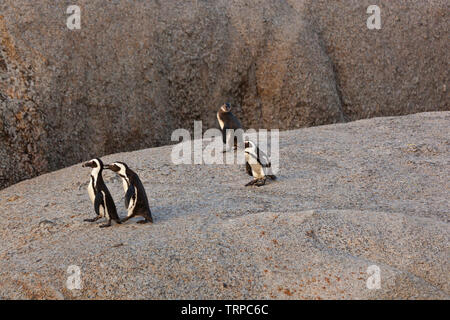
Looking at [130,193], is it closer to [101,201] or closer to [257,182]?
[101,201]

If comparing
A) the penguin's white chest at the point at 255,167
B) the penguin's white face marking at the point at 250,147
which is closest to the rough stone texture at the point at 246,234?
the penguin's white chest at the point at 255,167

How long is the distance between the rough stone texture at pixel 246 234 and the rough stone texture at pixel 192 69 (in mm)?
1075

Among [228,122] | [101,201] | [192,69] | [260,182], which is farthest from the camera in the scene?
[192,69]

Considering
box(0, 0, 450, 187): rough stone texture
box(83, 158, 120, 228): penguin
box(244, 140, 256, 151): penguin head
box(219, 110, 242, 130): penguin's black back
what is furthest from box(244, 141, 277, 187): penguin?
box(0, 0, 450, 187): rough stone texture

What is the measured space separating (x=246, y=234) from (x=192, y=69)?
16.1ft

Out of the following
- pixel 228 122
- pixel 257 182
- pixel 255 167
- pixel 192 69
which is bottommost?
pixel 257 182

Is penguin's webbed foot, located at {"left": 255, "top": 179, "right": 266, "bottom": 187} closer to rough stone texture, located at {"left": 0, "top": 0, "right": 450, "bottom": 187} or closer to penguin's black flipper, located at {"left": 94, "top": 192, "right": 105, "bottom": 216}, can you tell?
penguin's black flipper, located at {"left": 94, "top": 192, "right": 105, "bottom": 216}

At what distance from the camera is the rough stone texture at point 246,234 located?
3.50 metres

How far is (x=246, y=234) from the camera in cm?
408

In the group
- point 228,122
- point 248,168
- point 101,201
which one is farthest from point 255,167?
point 101,201

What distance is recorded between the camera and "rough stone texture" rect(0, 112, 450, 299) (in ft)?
11.5

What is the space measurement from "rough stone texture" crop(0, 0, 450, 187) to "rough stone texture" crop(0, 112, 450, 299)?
1.08m

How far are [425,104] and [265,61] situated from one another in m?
3.24
